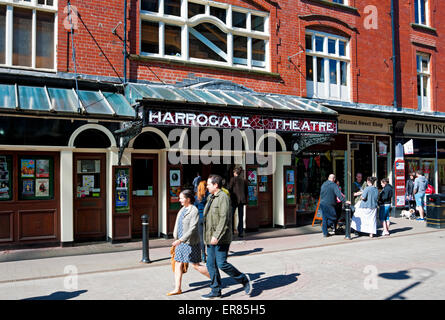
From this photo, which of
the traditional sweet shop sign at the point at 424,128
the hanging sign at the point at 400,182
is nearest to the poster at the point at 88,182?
the hanging sign at the point at 400,182

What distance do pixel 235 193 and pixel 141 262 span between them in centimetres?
332

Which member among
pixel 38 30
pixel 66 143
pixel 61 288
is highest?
pixel 38 30

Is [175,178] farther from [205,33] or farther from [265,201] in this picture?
[205,33]

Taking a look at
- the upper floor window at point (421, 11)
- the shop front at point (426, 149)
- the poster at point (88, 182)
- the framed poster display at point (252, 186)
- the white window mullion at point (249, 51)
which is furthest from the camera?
the upper floor window at point (421, 11)

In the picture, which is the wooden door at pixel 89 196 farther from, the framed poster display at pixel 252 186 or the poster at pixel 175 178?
the framed poster display at pixel 252 186

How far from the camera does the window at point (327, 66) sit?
14.3 meters

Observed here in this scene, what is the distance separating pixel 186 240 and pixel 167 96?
190 inches

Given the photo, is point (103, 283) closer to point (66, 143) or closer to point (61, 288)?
point (61, 288)

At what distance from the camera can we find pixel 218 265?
593cm

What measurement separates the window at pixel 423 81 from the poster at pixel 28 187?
1553 cm


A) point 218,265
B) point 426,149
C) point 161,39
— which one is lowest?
point 218,265

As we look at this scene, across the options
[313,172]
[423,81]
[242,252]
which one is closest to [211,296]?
[242,252]

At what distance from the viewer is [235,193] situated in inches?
417

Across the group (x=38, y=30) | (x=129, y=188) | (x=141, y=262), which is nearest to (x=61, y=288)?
(x=141, y=262)
